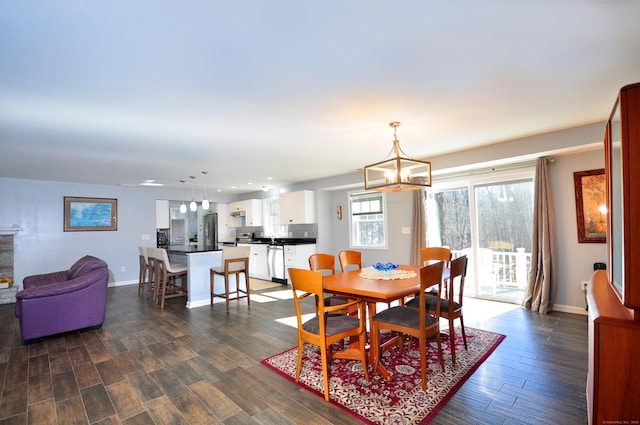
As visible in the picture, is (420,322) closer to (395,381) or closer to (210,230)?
(395,381)

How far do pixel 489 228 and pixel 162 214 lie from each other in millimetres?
7486

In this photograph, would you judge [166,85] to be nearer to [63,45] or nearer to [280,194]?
[63,45]

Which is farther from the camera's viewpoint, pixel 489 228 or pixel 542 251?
pixel 489 228

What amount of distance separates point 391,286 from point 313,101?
1743mm

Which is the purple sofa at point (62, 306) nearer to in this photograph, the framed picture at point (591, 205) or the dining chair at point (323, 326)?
the dining chair at point (323, 326)

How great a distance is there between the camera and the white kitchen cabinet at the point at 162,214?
25.6ft

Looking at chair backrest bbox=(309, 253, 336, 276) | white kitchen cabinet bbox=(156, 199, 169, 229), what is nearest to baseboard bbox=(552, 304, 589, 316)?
chair backrest bbox=(309, 253, 336, 276)

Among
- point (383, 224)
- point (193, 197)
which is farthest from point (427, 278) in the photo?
point (193, 197)

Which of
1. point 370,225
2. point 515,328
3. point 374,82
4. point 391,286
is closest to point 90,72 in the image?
point 374,82

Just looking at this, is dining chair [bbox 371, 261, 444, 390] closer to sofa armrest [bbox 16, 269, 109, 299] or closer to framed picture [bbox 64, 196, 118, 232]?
sofa armrest [bbox 16, 269, 109, 299]

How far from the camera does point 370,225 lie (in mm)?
6473

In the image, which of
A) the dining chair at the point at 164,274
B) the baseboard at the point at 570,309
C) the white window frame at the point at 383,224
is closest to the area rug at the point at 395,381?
the baseboard at the point at 570,309

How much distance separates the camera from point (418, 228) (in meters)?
5.44

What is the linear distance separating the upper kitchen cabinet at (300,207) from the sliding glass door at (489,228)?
8.73 ft
